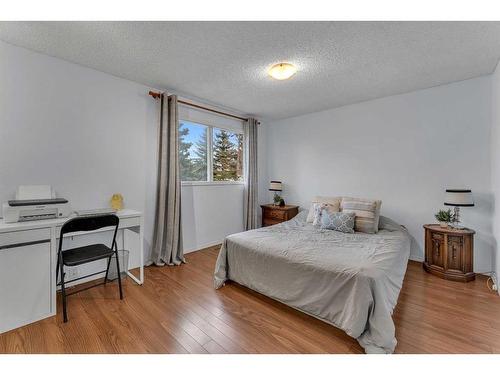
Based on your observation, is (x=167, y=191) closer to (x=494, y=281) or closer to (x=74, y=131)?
(x=74, y=131)

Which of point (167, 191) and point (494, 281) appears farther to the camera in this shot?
point (167, 191)

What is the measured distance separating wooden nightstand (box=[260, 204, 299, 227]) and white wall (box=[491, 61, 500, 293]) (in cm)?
256

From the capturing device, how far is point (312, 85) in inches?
117

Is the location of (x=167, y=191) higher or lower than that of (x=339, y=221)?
higher

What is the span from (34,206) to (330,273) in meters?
2.52

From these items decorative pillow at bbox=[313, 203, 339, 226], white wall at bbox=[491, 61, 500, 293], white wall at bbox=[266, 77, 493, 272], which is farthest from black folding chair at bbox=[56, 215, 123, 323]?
white wall at bbox=[491, 61, 500, 293]

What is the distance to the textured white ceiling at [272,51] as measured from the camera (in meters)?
1.84

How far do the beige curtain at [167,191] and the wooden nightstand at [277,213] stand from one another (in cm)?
181

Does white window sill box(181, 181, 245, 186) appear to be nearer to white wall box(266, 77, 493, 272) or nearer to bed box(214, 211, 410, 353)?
A: white wall box(266, 77, 493, 272)

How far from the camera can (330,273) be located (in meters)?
1.79

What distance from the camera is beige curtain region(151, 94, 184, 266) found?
10.0ft

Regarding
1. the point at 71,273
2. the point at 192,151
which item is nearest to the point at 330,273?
the point at 71,273
